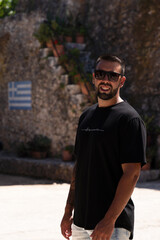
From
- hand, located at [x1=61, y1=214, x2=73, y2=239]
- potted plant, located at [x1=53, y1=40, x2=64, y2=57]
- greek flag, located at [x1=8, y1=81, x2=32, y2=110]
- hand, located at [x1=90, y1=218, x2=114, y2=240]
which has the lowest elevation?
greek flag, located at [x1=8, y1=81, x2=32, y2=110]

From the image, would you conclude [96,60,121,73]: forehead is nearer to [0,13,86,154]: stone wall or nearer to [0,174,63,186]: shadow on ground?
[0,174,63,186]: shadow on ground

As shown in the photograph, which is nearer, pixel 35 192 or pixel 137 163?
pixel 137 163

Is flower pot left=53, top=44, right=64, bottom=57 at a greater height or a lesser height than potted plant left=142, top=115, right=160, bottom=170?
greater

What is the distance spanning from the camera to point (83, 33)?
39.7 ft

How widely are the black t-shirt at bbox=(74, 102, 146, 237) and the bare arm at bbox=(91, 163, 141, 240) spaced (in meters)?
0.05

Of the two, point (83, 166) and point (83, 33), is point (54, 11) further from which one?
point (83, 166)

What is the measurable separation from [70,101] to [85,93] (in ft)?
1.63

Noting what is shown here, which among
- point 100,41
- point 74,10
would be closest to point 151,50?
point 100,41

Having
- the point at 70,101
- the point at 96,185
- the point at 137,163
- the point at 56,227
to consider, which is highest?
the point at 137,163

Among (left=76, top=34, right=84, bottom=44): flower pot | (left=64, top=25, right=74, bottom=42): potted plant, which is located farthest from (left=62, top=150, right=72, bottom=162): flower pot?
(left=76, top=34, right=84, bottom=44): flower pot

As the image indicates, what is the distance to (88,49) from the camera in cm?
1209

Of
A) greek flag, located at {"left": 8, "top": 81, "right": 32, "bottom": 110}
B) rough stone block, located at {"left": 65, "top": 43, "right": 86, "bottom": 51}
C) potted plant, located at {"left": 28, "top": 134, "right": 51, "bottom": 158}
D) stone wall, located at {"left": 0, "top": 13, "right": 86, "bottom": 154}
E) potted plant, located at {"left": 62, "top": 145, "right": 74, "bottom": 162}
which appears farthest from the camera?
greek flag, located at {"left": 8, "top": 81, "right": 32, "bottom": 110}

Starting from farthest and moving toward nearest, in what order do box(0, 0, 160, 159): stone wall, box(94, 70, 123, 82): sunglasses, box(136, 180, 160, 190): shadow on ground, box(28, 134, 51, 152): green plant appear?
box(28, 134, 51, 152): green plant, box(0, 0, 160, 159): stone wall, box(136, 180, 160, 190): shadow on ground, box(94, 70, 123, 82): sunglasses

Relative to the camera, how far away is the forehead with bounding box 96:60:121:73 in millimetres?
2304
